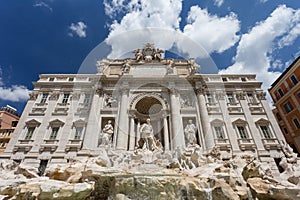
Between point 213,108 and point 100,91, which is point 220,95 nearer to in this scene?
point 213,108

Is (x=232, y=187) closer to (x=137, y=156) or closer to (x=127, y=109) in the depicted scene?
(x=137, y=156)

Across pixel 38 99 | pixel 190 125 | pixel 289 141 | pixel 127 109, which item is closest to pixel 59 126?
pixel 38 99

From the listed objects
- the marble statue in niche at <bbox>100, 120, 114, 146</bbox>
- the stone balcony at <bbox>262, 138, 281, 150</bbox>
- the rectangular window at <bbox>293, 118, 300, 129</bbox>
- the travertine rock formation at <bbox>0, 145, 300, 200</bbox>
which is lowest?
the travertine rock formation at <bbox>0, 145, 300, 200</bbox>

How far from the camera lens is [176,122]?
51.8 feet

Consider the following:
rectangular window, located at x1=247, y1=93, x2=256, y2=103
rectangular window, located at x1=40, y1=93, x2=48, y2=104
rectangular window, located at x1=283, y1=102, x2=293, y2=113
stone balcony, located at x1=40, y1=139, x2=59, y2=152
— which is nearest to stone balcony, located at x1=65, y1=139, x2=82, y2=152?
stone balcony, located at x1=40, y1=139, x2=59, y2=152

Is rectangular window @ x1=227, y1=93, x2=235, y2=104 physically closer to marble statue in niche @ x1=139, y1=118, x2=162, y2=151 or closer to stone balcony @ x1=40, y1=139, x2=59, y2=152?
marble statue in niche @ x1=139, y1=118, x2=162, y2=151

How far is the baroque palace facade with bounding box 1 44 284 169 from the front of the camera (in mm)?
14852

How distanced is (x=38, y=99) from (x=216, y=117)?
19.8 m

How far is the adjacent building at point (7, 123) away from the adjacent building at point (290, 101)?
136ft

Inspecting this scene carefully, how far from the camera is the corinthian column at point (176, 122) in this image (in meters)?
14.6

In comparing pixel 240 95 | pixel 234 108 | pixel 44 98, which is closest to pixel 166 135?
pixel 234 108

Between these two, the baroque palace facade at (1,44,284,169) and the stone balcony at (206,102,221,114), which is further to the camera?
the stone balcony at (206,102,221,114)

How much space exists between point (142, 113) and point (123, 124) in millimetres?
3395

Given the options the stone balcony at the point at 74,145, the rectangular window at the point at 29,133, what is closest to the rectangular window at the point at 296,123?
the stone balcony at the point at 74,145
